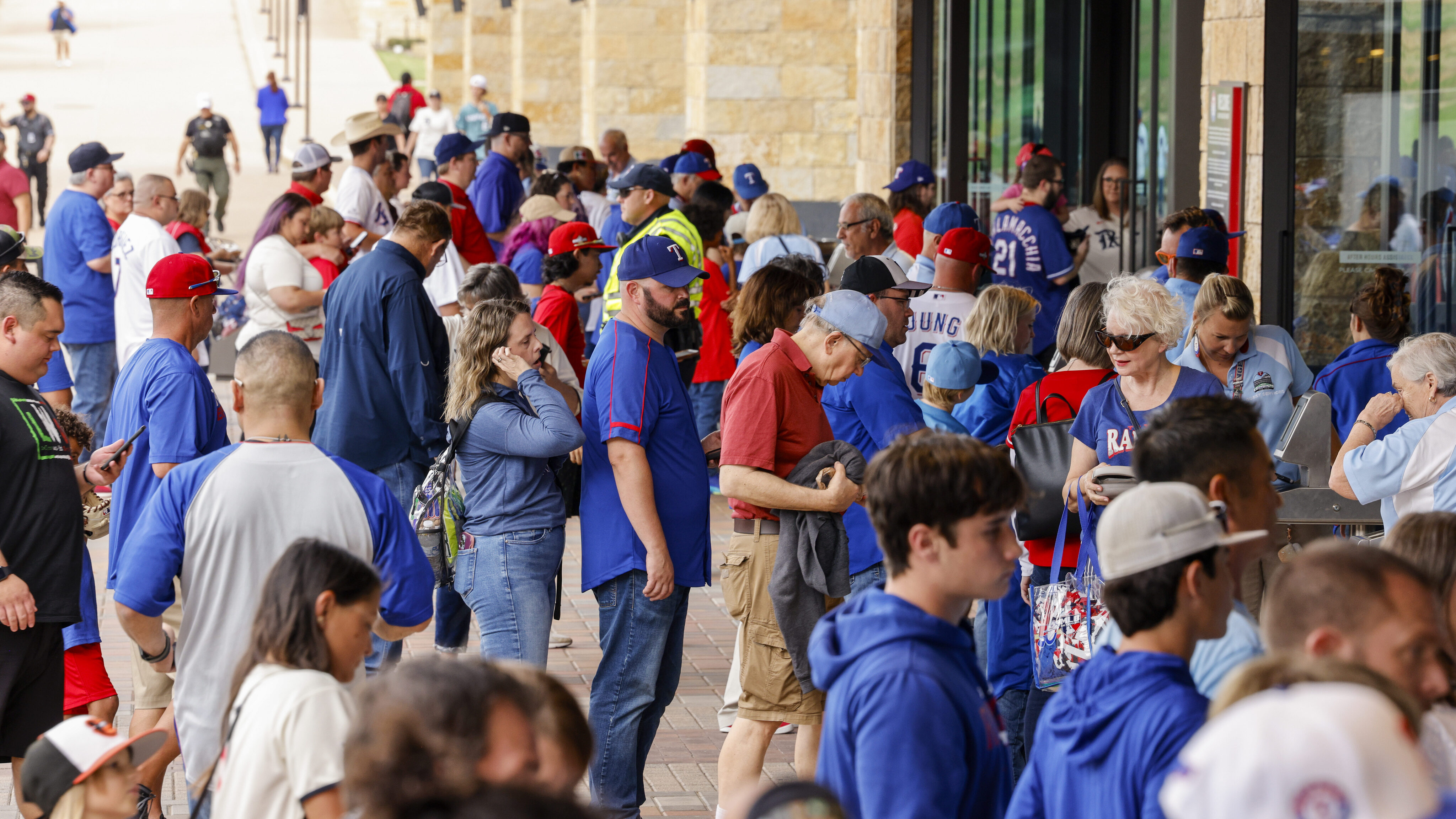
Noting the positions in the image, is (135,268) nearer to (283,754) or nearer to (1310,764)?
(283,754)

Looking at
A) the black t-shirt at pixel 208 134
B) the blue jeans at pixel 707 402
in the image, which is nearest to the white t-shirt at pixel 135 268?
the blue jeans at pixel 707 402

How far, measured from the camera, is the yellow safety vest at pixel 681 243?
27.0 ft

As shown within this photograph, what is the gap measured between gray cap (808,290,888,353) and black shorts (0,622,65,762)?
2527mm

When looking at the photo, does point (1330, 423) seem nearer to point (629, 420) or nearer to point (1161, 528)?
point (629, 420)

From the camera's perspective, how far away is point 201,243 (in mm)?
9789

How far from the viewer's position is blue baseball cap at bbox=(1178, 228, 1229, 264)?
6398mm

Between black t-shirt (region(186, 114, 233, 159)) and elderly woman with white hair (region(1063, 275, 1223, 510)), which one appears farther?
black t-shirt (region(186, 114, 233, 159))

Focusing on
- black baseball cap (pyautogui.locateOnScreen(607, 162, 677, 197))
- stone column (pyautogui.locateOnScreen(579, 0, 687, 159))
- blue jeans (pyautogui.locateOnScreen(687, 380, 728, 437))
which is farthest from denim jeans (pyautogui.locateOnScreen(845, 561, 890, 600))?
stone column (pyautogui.locateOnScreen(579, 0, 687, 159))

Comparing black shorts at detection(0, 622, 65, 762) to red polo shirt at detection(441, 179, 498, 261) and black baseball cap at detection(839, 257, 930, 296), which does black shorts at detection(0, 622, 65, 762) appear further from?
red polo shirt at detection(441, 179, 498, 261)

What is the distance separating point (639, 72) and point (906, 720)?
19924 millimetres

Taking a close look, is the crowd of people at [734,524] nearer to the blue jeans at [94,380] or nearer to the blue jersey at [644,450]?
the blue jersey at [644,450]

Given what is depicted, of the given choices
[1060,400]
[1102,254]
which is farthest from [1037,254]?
[1060,400]

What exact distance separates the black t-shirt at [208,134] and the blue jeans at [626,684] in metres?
20.6

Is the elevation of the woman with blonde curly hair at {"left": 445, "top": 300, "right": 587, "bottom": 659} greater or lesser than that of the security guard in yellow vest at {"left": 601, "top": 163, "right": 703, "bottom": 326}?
lesser
